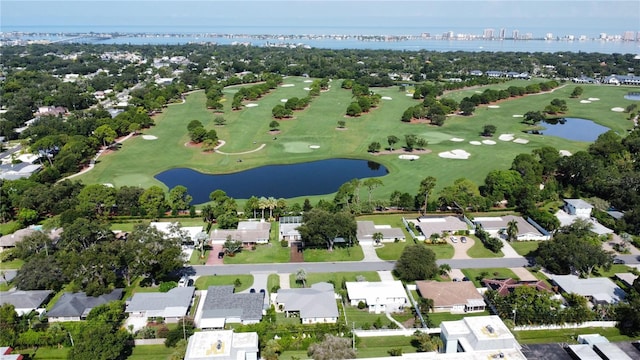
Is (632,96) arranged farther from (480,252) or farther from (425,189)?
(480,252)

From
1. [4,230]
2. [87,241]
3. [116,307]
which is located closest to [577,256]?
[116,307]

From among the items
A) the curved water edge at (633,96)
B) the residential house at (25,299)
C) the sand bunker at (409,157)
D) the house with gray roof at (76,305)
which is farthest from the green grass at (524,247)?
the curved water edge at (633,96)

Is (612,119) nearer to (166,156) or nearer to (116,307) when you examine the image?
(166,156)

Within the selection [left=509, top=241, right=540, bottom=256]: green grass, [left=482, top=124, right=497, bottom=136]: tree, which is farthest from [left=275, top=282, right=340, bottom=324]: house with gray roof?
[left=482, top=124, right=497, bottom=136]: tree

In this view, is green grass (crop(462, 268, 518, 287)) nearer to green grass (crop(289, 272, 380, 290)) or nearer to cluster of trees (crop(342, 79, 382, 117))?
green grass (crop(289, 272, 380, 290))

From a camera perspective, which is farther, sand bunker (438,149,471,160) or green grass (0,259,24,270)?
sand bunker (438,149,471,160)

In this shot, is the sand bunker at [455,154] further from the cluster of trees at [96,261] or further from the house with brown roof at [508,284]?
the cluster of trees at [96,261]

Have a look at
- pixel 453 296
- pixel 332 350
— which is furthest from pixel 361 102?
pixel 332 350

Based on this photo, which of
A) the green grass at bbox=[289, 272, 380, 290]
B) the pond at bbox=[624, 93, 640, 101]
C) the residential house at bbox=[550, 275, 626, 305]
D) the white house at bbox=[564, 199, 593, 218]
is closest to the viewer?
the residential house at bbox=[550, 275, 626, 305]

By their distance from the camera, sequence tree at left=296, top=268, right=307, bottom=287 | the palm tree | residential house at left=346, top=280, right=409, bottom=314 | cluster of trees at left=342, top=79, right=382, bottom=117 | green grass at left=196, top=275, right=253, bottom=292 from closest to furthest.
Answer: residential house at left=346, top=280, right=409, bottom=314, tree at left=296, top=268, right=307, bottom=287, green grass at left=196, top=275, right=253, bottom=292, the palm tree, cluster of trees at left=342, top=79, right=382, bottom=117
